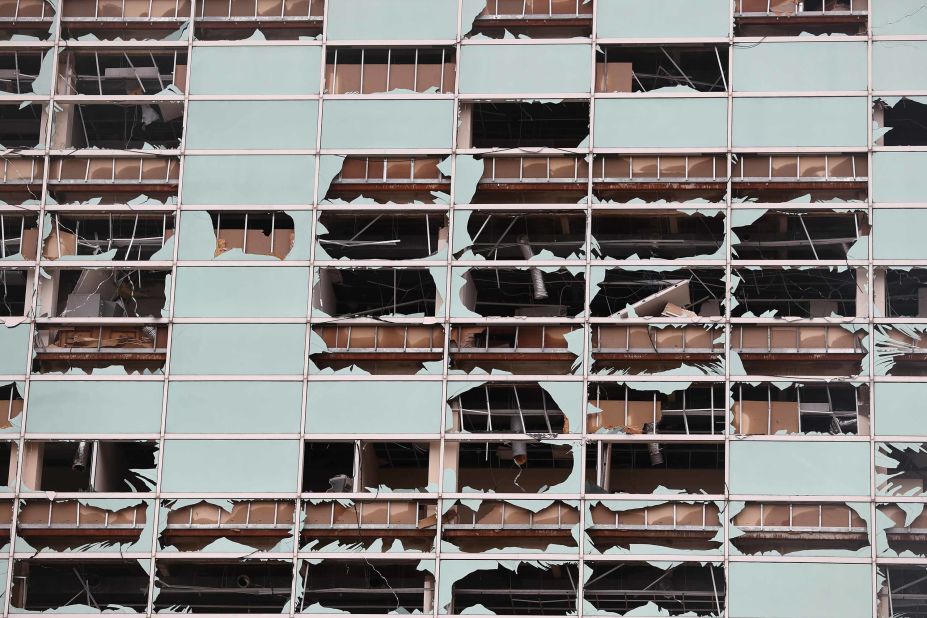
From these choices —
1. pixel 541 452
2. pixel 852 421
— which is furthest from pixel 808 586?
pixel 541 452

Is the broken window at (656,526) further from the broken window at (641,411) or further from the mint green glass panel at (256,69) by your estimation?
the mint green glass panel at (256,69)

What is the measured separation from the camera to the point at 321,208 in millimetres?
44375

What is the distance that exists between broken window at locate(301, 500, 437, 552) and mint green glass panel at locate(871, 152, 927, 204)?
12.8m

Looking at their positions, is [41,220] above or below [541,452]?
above

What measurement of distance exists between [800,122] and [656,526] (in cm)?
1026

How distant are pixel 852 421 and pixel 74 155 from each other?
64.7 ft

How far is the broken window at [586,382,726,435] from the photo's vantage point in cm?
4291

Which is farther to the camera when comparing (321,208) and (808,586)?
(321,208)

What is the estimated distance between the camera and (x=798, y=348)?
43.2 m

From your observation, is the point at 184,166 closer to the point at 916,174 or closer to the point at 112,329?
the point at 112,329

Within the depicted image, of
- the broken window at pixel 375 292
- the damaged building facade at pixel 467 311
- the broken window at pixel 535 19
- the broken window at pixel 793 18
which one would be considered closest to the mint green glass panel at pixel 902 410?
the damaged building facade at pixel 467 311

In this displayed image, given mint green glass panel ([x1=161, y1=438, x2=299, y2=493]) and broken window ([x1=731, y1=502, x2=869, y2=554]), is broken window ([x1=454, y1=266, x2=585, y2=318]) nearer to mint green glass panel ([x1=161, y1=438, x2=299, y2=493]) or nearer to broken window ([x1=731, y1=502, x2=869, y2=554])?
mint green glass panel ([x1=161, y1=438, x2=299, y2=493])

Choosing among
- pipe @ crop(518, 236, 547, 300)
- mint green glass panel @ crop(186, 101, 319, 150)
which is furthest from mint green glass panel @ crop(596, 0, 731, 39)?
mint green glass panel @ crop(186, 101, 319, 150)

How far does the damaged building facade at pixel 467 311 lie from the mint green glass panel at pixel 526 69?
0.24ft
